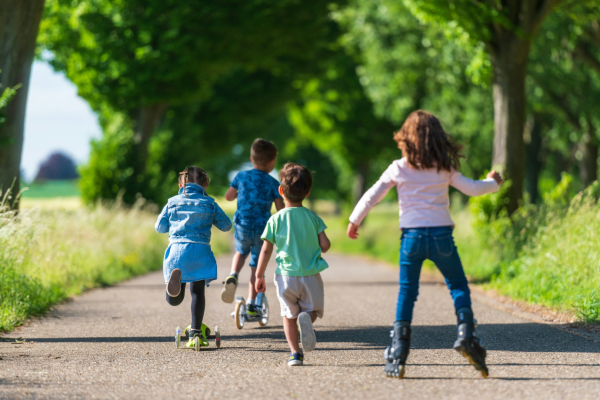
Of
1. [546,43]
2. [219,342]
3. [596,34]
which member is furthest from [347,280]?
[546,43]

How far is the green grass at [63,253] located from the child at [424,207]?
4.17 m

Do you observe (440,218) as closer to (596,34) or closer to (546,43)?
(596,34)

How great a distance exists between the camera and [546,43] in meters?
20.7

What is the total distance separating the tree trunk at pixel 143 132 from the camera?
70.7ft

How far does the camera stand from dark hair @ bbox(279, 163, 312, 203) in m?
5.65

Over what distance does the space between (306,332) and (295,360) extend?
0.27 m

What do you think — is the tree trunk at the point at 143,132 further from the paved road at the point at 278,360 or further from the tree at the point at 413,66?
the paved road at the point at 278,360

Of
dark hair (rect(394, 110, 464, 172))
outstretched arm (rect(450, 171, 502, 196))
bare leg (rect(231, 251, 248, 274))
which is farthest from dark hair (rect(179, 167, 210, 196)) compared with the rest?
outstretched arm (rect(450, 171, 502, 196))

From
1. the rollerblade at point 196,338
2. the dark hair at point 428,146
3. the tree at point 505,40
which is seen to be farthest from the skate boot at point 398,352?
the tree at point 505,40

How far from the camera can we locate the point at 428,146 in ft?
16.5

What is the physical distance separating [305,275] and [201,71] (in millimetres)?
16788

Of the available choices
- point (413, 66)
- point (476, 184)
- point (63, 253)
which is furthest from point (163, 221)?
point (413, 66)

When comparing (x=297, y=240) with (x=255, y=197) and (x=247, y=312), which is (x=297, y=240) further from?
(x=247, y=312)

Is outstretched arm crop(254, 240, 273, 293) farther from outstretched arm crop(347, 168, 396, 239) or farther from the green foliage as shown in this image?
the green foliage
